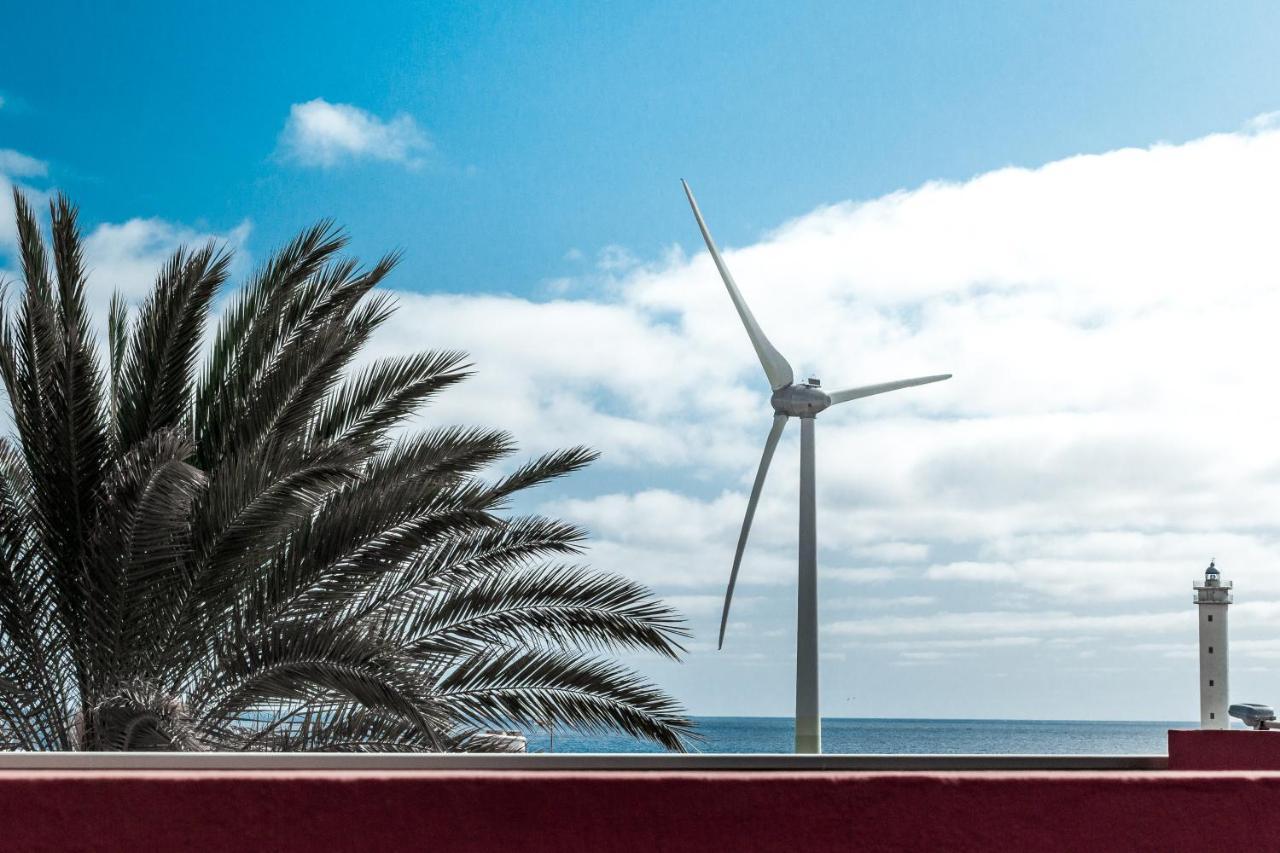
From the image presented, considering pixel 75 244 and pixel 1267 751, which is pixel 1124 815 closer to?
pixel 1267 751

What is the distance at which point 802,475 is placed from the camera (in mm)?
16766

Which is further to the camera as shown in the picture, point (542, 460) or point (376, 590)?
point (542, 460)

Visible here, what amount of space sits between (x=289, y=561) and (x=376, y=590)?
0.80m

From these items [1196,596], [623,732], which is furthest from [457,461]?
[1196,596]

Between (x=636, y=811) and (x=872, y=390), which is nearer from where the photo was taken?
(x=636, y=811)

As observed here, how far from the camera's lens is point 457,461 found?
35.5 feet

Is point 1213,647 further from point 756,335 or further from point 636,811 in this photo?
point 636,811

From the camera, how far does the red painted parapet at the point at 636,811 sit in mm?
3451

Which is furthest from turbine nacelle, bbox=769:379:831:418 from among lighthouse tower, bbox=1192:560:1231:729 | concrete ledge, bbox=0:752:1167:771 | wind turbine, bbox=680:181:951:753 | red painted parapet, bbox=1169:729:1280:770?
concrete ledge, bbox=0:752:1167:771

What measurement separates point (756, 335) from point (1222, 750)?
38.7 ft

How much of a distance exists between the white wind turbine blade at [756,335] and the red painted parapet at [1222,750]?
11380 mm

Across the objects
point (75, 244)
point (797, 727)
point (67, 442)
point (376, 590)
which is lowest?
point (797, 727)

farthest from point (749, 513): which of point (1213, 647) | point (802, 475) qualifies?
point (1213, 647)

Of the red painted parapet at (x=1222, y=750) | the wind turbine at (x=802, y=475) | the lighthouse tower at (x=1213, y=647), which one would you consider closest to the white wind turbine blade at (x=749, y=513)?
the wind turbine at (x=802, y=475)
